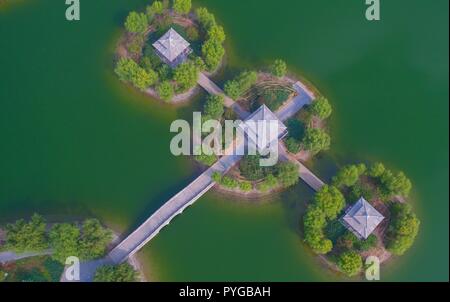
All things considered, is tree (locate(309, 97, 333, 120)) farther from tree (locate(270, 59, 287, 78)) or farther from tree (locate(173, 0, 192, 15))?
tree (locate(173, 0, 192, 15))

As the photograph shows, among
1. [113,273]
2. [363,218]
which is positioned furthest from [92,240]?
[363,218]

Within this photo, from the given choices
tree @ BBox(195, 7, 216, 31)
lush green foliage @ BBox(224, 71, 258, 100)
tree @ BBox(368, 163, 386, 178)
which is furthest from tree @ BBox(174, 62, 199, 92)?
tree @ BBox(368, 163, 386, 178)

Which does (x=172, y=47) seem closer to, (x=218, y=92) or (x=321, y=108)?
(x=218, y=92)

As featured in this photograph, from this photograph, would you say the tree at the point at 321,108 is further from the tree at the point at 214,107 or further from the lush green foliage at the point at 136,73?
the lush green foliage at the point at 136,73

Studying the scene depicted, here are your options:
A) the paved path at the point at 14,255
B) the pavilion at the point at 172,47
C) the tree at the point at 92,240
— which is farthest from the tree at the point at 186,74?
the paved path at the point at 14,255

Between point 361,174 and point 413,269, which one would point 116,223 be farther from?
point 413,269
